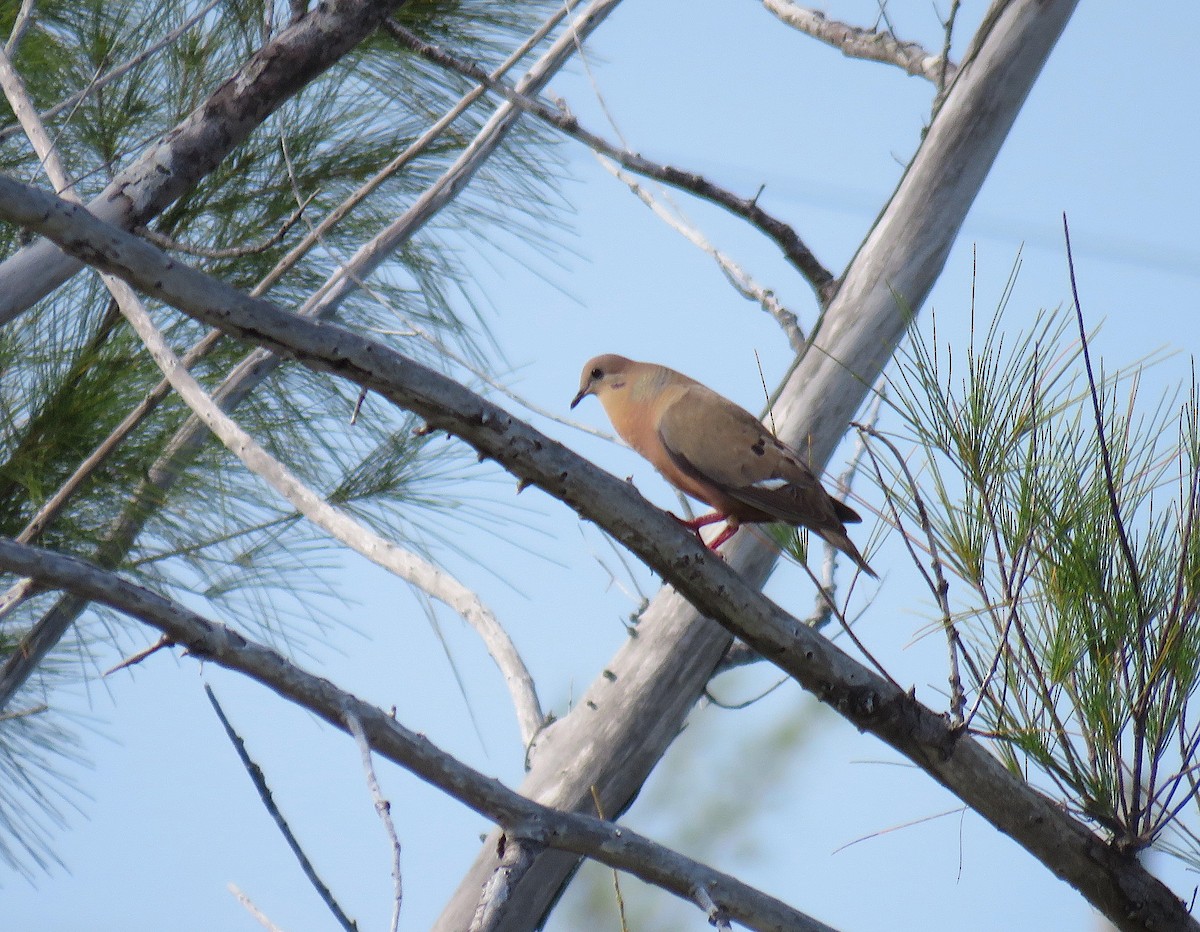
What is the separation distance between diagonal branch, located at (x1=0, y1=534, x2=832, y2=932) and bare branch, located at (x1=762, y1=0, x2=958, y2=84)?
66.7 inches

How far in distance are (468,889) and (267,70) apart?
65.6 inches

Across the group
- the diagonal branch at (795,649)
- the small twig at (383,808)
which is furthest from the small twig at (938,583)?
the small twig at (383,808)

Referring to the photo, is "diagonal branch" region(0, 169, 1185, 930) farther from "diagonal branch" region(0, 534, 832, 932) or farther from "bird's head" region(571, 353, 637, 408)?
"bird's head" region(571, 353, 637, 408)

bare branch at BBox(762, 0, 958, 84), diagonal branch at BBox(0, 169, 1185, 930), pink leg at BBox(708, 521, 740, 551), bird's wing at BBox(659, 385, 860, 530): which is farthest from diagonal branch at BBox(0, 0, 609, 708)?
diagonal branch at BBox(0, 169, 1185, 930)

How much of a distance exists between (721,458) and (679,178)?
2.26ft

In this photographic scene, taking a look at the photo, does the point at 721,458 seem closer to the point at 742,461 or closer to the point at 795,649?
the point at 742,461

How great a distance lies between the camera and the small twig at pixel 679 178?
2.49 metres

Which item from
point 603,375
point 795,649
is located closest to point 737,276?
point 603,375

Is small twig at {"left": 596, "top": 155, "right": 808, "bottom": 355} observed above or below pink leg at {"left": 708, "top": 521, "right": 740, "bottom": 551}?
above

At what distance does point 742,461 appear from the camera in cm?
221

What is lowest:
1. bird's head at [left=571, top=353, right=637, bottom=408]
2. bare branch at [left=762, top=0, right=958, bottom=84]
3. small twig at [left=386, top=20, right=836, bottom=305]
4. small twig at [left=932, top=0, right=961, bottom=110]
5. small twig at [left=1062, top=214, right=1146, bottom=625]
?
small twig at [left=1062, top=214, right=1146, bottom=625]

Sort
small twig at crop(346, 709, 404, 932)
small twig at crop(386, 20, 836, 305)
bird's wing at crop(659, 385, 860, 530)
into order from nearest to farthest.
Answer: small twig at crop(346, 709, 404, 932), bird's wing at crop(659, 385, 860, 530), small twig at crop(386, 20, 836, 305)

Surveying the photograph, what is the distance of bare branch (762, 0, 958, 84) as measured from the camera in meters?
2.75

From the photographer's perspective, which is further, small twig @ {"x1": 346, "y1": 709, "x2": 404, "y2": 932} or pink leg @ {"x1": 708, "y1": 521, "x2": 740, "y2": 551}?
pink leg @ {"x1": 708, "y1": 521, "x2": 740, "y2": 551}
